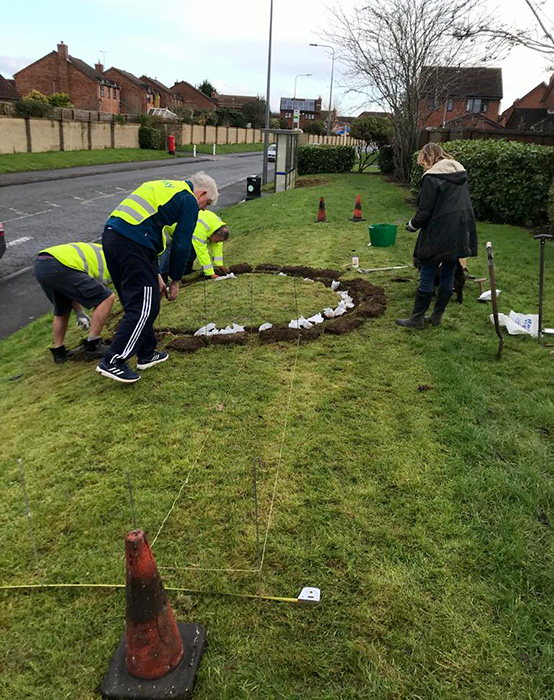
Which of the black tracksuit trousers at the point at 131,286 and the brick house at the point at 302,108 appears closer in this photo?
the black tracksuit trousers at the point at 131,286

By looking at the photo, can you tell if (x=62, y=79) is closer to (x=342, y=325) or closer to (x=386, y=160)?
(x=386, y=160)

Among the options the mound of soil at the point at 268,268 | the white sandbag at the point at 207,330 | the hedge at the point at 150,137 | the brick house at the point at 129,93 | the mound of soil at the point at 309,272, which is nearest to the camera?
the white sandbag at the point at 207,330

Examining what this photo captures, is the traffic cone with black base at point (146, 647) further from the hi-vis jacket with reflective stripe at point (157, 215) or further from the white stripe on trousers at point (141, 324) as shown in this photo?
the hi-vis jacket with reflective stripe at point (157, 215)

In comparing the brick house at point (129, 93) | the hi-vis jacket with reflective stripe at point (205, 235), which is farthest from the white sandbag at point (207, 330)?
the brick house at point (129, 93)

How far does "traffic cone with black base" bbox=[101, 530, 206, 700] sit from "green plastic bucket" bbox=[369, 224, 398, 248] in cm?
821

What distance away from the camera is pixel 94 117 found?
37.1 meters

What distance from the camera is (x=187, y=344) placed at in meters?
5.20

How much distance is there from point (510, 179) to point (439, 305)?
8026mm

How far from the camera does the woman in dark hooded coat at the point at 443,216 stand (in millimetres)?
5020

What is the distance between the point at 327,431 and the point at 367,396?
0.65 m

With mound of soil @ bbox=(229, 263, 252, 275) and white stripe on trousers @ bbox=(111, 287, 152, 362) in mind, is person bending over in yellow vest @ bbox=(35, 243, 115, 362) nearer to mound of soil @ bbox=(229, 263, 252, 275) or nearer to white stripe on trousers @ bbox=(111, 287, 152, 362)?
white stripe on trousers @ bbox=(111, 287, 152, 362)

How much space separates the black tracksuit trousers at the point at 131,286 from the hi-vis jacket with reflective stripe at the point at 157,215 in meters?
0.08

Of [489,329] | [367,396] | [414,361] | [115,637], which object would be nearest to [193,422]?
[367,396]

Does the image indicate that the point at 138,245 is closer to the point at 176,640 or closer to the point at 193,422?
the point at 193,422
